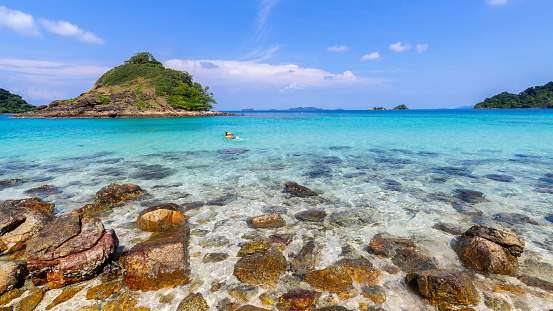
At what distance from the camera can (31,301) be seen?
156 inches


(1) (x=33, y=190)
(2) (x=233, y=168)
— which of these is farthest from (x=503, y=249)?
(1) (x=33, y=190)

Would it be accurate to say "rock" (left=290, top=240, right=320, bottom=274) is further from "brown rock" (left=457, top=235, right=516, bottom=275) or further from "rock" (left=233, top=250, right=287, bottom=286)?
"brown rock" (left=457, top=235, right=516, bottom=275)

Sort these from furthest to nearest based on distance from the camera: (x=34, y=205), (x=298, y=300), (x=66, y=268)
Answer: (x=34, y=205), (x=66, y=268), (x=298, y=300)

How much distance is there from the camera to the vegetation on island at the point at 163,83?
9444 centimetres

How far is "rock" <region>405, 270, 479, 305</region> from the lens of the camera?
3.87 m

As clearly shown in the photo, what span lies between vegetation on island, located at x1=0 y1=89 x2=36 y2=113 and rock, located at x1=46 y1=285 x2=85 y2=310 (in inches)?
6995

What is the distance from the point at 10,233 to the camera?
5.48m

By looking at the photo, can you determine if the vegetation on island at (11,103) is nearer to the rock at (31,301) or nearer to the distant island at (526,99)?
the rock at (31,301)

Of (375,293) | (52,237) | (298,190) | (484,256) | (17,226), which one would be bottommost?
(375,293)

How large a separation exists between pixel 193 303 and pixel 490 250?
562 centimetres

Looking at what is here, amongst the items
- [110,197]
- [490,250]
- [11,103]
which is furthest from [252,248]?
[11,103]

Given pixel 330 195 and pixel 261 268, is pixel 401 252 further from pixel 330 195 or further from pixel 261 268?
pixel 330 195

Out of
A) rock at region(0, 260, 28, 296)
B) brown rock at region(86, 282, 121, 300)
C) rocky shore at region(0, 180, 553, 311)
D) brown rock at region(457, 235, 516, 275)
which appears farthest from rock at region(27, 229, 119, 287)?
brown rock at region(457, 235, 516, 275)

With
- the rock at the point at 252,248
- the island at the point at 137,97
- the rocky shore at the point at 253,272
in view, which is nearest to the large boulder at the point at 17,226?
the rocky shore at the point at 253,272
